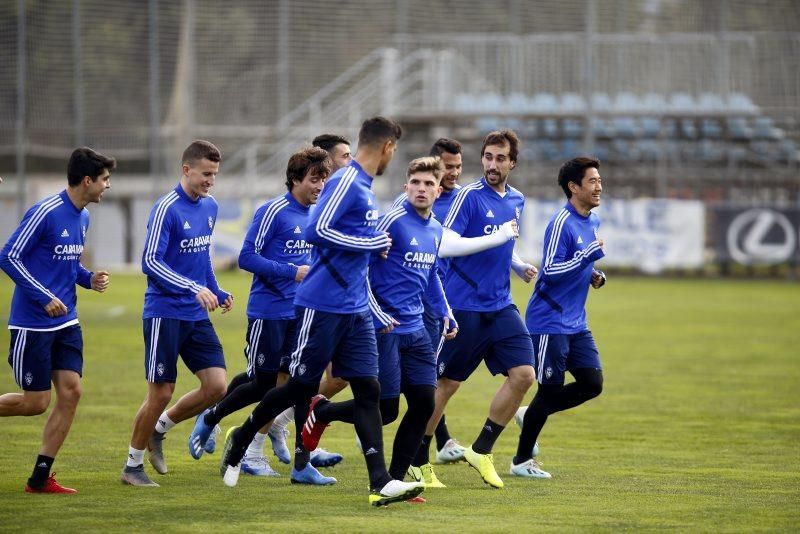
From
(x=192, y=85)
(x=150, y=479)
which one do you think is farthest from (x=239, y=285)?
(x=150, y=479)

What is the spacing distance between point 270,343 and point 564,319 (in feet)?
7.00

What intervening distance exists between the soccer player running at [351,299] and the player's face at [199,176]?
4.04ft

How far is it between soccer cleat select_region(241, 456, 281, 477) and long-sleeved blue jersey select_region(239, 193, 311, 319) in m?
1.04

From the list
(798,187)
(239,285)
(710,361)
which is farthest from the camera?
(798,187)

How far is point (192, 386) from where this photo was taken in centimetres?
1452

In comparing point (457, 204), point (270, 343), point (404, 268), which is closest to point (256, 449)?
point (270, 343)

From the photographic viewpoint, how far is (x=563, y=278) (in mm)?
9430

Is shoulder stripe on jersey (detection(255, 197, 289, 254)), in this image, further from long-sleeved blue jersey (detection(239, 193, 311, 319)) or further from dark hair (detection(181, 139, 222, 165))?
dark hair (detection(181, 139, 222, 165))

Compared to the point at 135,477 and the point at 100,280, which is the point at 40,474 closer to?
the point at 135,477

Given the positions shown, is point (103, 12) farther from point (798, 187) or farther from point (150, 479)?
point (150, 479)

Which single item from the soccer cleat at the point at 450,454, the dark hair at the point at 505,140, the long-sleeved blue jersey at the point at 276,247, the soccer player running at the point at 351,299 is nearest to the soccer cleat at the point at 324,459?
the soccer cleat at the point at 450,454

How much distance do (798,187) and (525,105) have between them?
7643mm

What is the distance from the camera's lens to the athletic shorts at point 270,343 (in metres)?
9.26

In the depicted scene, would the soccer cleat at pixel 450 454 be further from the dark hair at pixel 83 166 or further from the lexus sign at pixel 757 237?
the lexus sign at pixel 757 237
